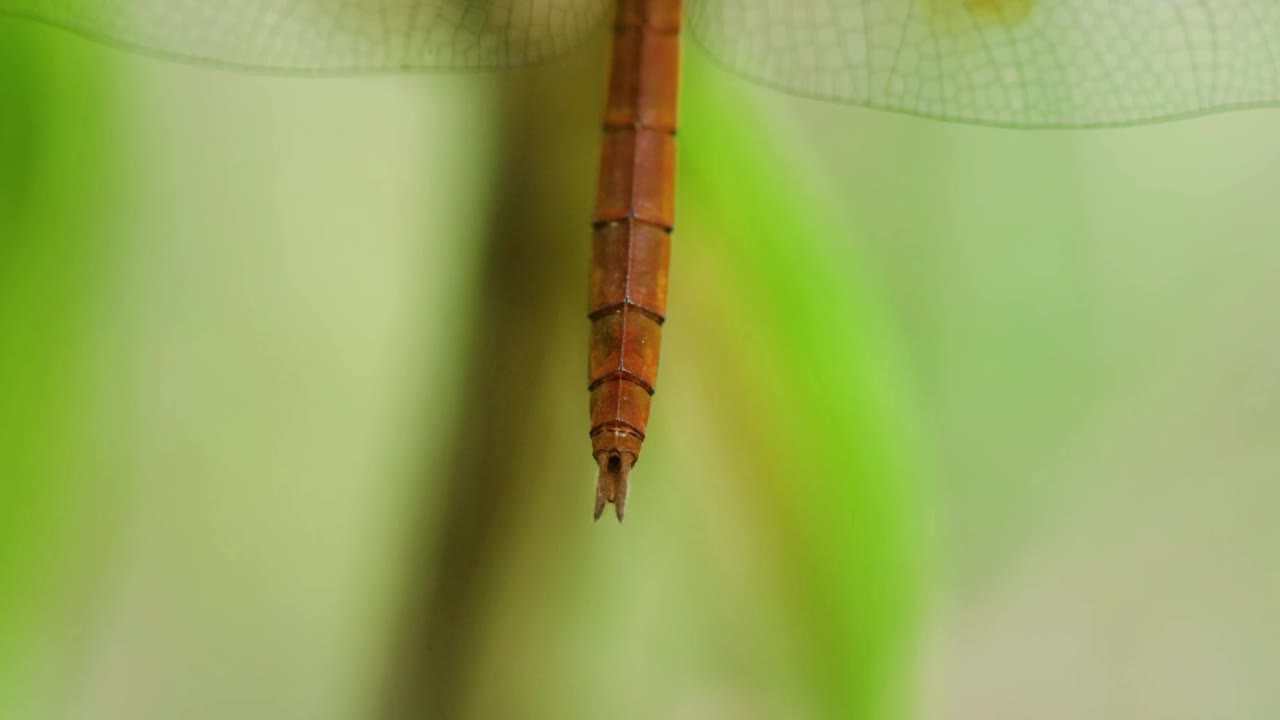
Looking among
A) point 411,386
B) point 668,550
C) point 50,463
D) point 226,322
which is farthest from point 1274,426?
point 50,463

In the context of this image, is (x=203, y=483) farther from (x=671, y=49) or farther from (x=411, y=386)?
(x=671, y=49)

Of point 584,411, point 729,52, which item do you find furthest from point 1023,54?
point 584,411

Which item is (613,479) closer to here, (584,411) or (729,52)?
(584,411)

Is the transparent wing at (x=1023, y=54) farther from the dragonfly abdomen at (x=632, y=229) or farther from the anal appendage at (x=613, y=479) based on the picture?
the anal appendage at (x=613, y=479)

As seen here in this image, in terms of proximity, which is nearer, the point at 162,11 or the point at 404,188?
the point at 162,11

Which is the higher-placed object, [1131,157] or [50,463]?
[1131,157]

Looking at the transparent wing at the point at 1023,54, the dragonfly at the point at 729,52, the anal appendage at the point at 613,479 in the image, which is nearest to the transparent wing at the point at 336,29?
the dragonfly at the point at 729,52
